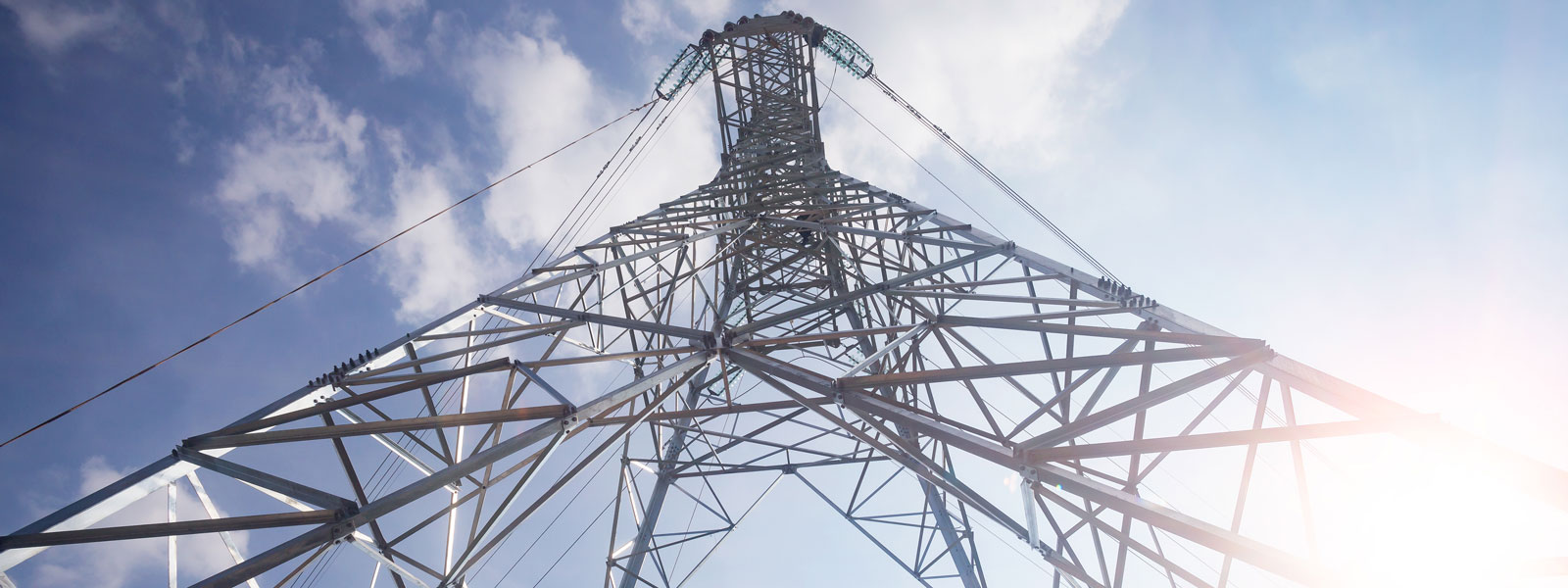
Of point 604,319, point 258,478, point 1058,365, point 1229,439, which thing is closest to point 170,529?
point 258,478

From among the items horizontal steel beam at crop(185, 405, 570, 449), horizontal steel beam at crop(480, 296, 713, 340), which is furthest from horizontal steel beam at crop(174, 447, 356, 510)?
horizontal steel beam at crop(480, 296, 713, 340)

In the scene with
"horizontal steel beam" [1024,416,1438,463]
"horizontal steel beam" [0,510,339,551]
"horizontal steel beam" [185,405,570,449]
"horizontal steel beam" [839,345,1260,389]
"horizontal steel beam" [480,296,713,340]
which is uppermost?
"horizontal steel beam" [480,296,713,340]

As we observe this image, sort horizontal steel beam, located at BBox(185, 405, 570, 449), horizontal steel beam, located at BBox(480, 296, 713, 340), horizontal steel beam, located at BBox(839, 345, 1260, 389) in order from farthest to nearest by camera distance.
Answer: horizontal steel beam, located at BBox(480, 296, 713, 340)
horizontal steel beam, located at BBox(839, 345, 1260, 389)
horizontal steel beam, located at BBox(185, 405, 570, 449)

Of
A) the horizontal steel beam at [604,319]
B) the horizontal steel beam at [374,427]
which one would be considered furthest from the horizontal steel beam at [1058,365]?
the horizontal steel beam at [374,427]

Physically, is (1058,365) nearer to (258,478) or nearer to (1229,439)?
(1229,439)

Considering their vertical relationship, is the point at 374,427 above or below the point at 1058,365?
above

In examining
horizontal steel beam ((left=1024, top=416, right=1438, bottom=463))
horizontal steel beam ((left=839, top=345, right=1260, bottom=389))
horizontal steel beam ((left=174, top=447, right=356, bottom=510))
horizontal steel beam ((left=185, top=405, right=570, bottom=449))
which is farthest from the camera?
horizontal steel beam ((left=839, top=345, right=1260, bottom=389))

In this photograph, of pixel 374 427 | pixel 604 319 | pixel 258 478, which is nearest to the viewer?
pixel 258 478

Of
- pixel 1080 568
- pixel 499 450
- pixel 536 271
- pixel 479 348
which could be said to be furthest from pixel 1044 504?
pixel 536 271

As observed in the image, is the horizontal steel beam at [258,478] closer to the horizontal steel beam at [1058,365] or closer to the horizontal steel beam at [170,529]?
the horizontal steel beam at [170,529]

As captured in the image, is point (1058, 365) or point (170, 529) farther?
point (1058, 365)

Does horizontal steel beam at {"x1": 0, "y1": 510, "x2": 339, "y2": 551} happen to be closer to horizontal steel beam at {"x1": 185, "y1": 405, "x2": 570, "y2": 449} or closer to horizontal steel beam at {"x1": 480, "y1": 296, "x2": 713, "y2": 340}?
horizontal steel beam at {"x1": 185, "y1": 405, "x2": 570, "y2": 449}

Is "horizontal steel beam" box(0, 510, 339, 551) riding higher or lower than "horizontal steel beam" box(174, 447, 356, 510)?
lower

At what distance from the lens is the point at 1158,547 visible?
18.9 ft
